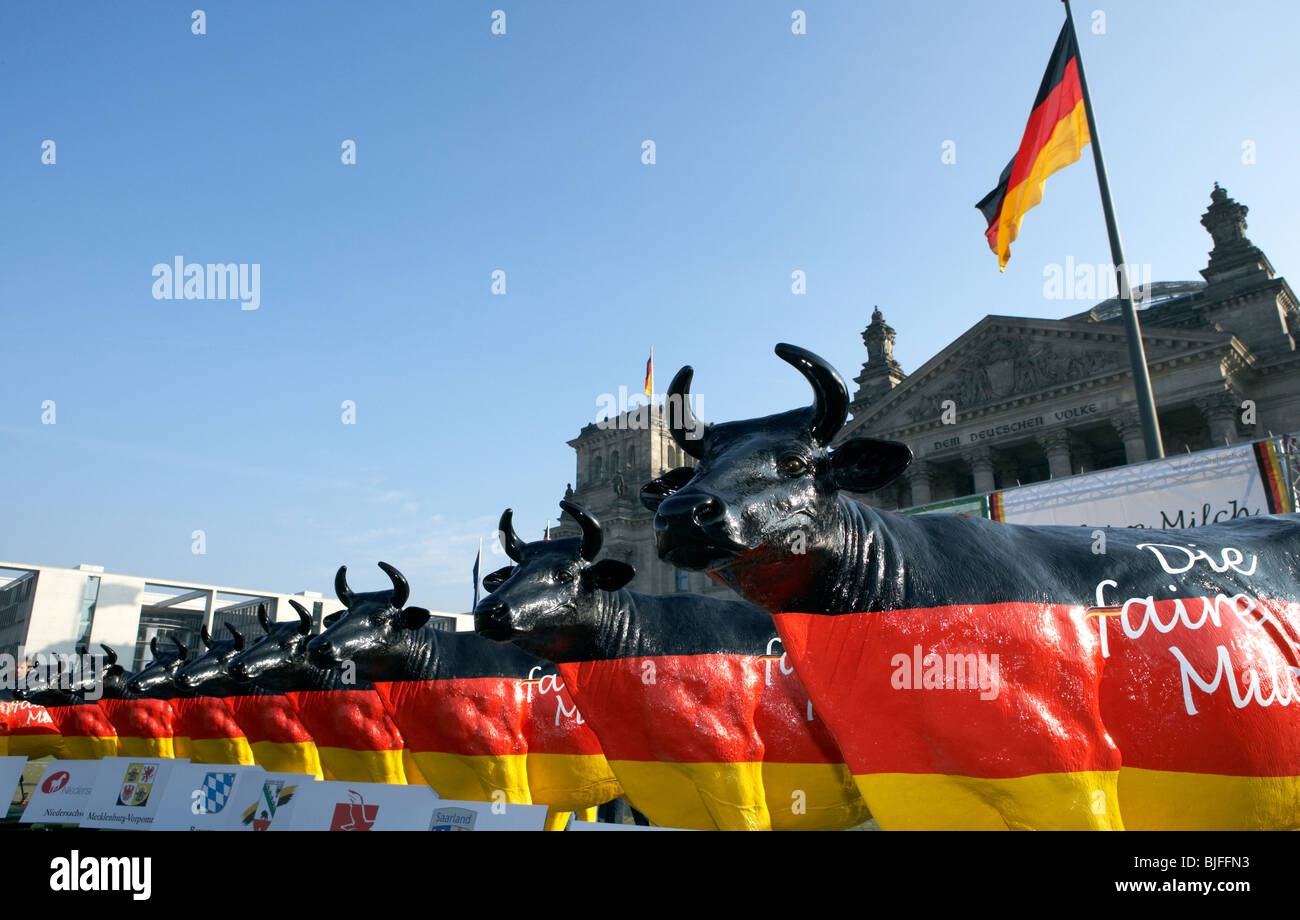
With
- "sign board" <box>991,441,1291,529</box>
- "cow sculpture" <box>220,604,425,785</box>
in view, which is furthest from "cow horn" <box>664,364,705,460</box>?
"sign board" <box>991,441,1291,529</box>

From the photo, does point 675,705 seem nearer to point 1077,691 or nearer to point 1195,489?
point 1077,691

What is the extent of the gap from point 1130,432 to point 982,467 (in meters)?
6.57

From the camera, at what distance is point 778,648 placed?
20.0 ft

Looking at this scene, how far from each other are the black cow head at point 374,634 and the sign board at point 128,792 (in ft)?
16.9

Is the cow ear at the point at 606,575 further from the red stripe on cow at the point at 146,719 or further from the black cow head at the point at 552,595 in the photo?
the red stripe on cow at the point at 146,719

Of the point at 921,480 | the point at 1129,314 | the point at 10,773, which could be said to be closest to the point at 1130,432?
the point at 921,480

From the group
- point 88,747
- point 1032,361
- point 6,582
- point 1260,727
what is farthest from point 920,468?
point 6,582

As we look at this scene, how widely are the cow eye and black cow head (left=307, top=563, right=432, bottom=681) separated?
245 inches

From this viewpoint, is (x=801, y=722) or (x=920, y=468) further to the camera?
(x=920, y=468)

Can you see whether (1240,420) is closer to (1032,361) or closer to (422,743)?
(1032,361)

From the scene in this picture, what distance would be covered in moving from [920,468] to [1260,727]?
1576 inches

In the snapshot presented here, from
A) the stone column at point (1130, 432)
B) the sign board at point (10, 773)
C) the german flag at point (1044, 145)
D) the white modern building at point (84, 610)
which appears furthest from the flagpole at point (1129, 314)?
the white modern building at point (84, 610)

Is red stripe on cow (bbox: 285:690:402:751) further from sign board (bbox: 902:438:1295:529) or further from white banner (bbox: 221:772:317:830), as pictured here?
sign board (bbox: 902:438:1295:529)
